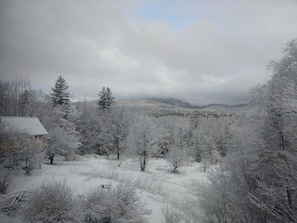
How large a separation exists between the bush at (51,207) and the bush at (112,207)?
593 mm

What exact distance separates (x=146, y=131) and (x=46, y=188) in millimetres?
18559

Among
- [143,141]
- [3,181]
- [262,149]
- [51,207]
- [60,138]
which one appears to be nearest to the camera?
[51,207]

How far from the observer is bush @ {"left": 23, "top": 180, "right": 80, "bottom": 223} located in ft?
18.5

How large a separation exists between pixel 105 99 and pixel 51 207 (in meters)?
39.8

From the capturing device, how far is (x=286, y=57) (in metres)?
8.80

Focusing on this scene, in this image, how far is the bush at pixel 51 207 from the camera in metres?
5.63

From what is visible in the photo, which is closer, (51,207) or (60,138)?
(51,207)

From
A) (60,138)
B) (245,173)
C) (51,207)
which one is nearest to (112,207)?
(51,207)

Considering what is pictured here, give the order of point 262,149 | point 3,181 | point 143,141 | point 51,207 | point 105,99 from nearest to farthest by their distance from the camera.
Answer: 1. point 51,207
2. point 262,149
3. point 3,181
4. point 143,141
5. point 105,99

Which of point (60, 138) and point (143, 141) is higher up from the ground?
point (60, 138)

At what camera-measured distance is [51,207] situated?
580 centimetres

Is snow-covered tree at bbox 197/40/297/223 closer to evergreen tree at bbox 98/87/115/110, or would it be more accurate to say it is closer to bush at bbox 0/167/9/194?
bush at bbox 0/167/9/194

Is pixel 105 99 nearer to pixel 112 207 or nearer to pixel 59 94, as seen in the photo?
pixel 59 94

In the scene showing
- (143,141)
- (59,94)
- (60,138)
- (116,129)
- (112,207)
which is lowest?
(112,207)
